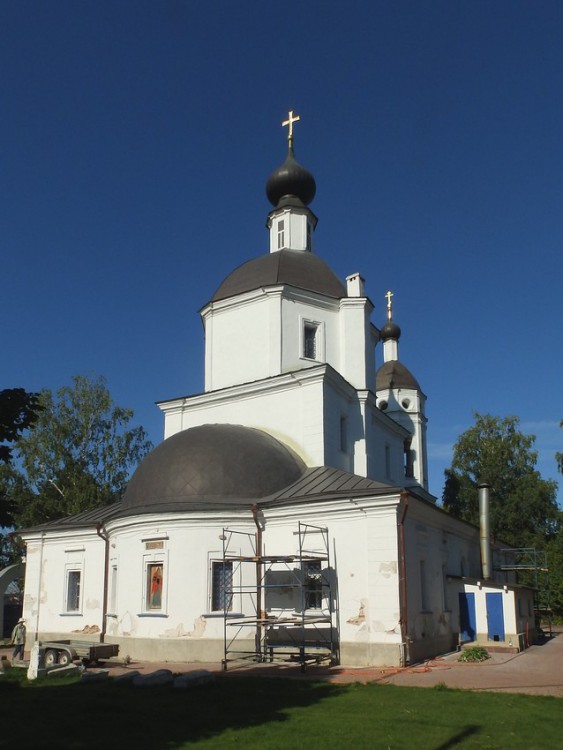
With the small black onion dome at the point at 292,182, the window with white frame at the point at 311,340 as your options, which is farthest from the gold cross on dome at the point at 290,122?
the window with white frame at the point at 311,340

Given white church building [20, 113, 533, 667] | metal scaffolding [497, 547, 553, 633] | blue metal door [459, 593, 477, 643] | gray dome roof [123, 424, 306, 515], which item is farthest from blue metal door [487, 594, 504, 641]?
metal scaffolding [497, 547, 553, 633]

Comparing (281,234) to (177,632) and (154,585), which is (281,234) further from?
(177,632)

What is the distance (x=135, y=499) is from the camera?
17406mm

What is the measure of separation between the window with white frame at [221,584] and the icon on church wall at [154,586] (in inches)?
49.5

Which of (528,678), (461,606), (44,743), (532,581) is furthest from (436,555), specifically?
(532,581)

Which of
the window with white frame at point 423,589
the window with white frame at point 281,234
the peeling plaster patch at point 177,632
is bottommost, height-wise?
the peeling plaster patch at point 177,632

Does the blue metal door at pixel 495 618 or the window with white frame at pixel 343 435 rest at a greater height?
the window with white frame at pixel 343 435

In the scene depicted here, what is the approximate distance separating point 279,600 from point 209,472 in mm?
3366

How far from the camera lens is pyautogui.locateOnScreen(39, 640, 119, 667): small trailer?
1484 cm

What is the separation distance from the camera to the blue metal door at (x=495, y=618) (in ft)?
59.6

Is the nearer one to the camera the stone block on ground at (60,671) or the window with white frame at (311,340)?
the stone block on ground at (60,671)

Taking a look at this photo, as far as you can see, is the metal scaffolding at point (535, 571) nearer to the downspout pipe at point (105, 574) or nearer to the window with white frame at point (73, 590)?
the downspout pipe at point (105, 574)

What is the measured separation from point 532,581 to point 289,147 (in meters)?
23.4

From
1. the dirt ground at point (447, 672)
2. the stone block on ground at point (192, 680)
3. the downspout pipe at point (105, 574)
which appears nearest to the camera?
the stone block on ground at point (192, 680)
